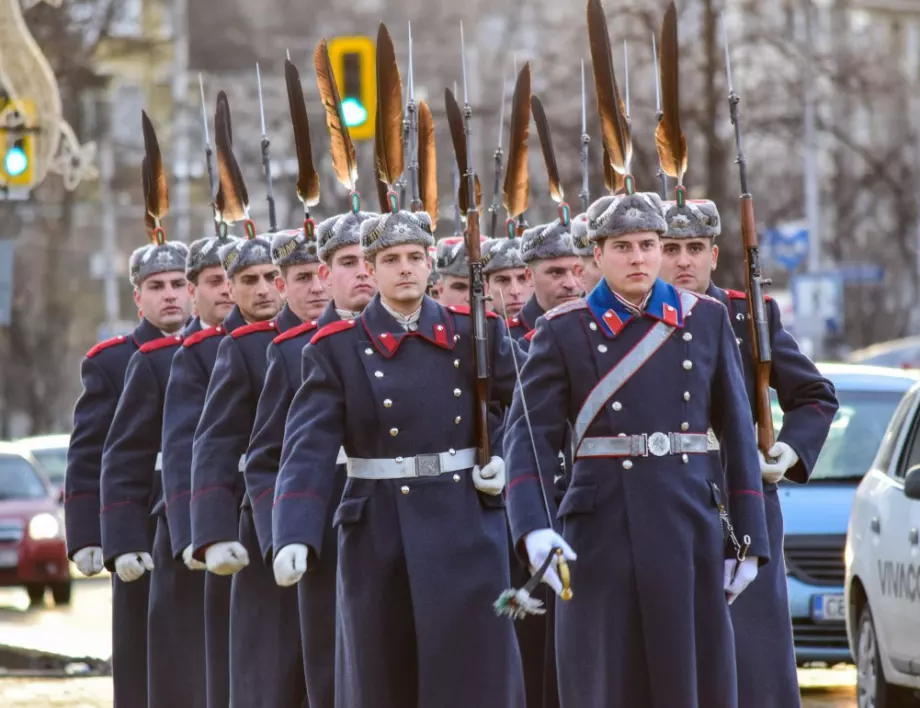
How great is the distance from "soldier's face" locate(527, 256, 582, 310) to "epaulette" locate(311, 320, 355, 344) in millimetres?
2468

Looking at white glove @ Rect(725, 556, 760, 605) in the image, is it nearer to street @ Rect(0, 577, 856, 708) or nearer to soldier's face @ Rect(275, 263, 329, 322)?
soldier's face @ Rect(275, 263, 329, 322)

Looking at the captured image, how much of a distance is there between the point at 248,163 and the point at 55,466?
2470cm

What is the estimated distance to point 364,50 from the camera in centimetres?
1983

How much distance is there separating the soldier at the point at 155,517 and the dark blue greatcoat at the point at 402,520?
2.78m

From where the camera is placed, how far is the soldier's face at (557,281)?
11758mm

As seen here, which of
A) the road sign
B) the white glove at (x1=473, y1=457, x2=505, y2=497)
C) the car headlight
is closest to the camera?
the white glove at (x1=473, y1=457, x2=505, y2=497)

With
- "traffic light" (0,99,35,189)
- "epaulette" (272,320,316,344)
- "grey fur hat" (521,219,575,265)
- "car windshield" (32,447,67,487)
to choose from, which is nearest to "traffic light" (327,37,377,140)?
"traffic light" (0,99,35,189)

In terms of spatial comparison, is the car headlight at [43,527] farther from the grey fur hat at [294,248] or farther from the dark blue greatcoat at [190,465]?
the grey fur hat at [294,248]

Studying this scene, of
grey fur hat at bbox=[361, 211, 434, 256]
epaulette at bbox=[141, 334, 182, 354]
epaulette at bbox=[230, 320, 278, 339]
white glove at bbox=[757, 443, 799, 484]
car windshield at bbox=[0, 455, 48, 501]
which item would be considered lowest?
white glove at bbox=[757, 443, 799, 484]

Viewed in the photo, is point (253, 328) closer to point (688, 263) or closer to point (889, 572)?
point (688, 263)

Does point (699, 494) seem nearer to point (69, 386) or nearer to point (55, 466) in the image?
point (55, 466)

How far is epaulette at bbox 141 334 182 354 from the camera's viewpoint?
12250 mm

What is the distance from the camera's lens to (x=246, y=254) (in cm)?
1148

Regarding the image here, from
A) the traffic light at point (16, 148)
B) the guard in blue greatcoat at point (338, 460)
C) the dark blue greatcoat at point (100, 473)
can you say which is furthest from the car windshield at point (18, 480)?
the guard in blue greatcoat at point (338, 460)
